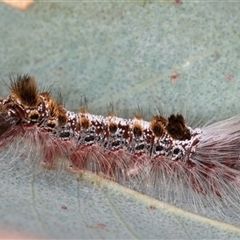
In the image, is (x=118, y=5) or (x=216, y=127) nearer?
(x=118, y=5)

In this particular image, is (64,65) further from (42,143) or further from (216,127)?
(216,127)

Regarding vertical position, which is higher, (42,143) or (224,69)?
(224,69)

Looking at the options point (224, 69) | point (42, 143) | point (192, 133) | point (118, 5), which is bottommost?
point (42, 143)

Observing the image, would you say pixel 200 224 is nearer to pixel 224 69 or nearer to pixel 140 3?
pixel 224 69

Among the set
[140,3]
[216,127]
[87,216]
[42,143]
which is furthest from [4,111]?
[216,127]

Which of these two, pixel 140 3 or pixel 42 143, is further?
pixel 42 143

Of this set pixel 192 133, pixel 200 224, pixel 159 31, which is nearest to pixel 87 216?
pixel 200 224
